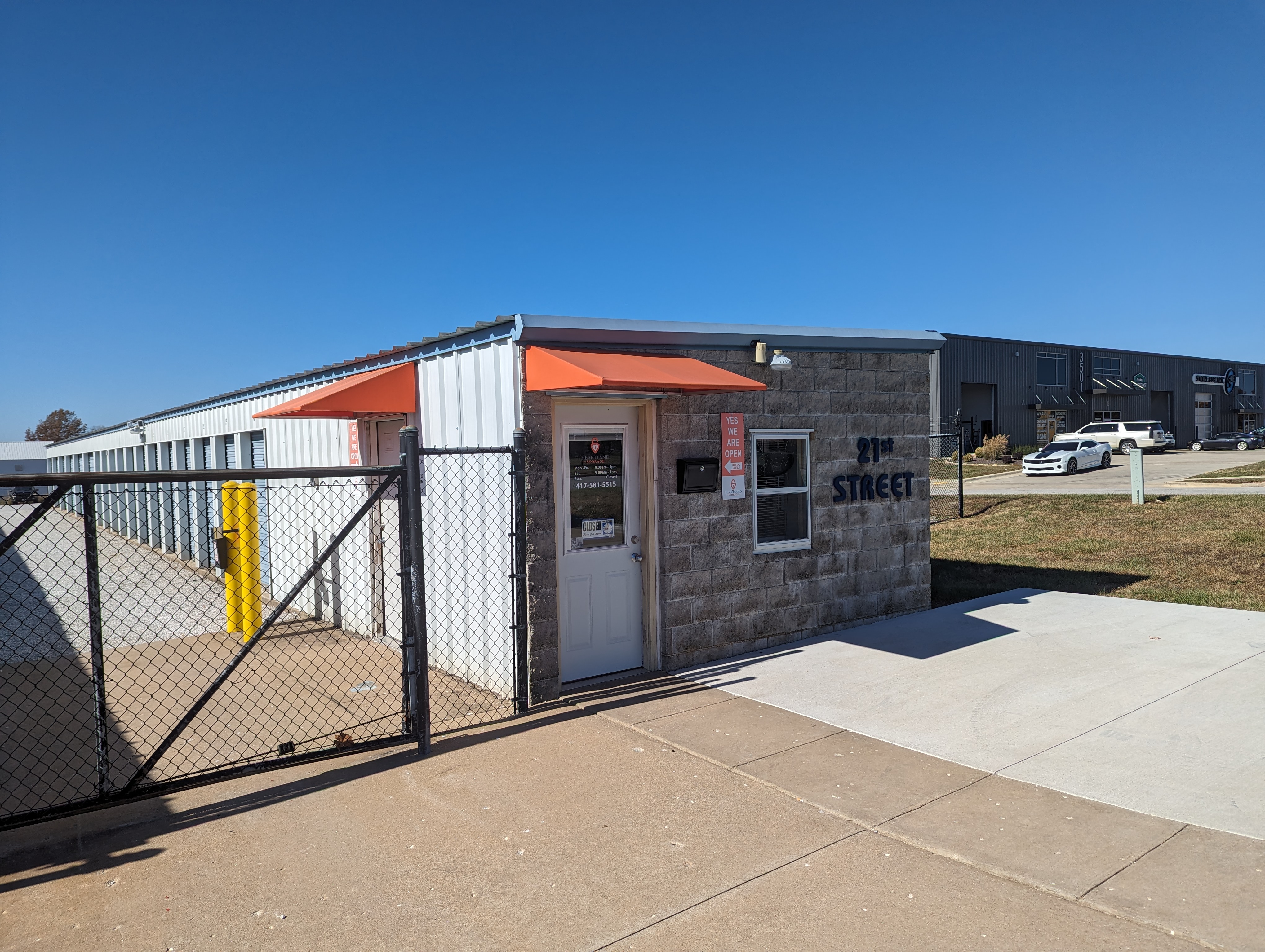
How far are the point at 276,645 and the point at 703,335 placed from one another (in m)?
5.60

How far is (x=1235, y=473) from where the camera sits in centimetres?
2619

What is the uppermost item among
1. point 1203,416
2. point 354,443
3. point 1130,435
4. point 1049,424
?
point 1203,416

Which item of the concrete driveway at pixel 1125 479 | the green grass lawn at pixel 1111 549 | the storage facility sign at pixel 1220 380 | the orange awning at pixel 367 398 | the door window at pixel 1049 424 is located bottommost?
the green grass lawn at pixel 1111 549

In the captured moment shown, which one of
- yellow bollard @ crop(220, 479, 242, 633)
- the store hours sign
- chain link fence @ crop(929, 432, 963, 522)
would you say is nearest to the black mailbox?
the store hours sign

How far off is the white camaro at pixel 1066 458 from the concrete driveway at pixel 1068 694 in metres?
22.4

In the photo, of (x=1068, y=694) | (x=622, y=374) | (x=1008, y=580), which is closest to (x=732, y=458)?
(x=622, y=374)

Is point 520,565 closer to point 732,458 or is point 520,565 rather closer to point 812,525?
point 732,458

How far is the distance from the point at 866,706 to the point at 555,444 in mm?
3136

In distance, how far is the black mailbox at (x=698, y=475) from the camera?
24.1ft

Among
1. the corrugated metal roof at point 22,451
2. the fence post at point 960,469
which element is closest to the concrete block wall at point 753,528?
the fence post at point 960,469

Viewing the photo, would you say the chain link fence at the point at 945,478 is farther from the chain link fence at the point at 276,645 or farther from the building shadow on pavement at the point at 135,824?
the building shadow on pavement at the point at 135,824

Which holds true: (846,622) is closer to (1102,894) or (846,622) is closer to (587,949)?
(1102,894)

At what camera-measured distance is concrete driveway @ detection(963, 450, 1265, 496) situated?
2167cm

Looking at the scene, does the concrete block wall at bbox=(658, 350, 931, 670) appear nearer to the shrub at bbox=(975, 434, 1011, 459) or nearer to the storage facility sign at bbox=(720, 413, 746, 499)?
the storage facility sign at bbox=(720, 413, 746, 499)
